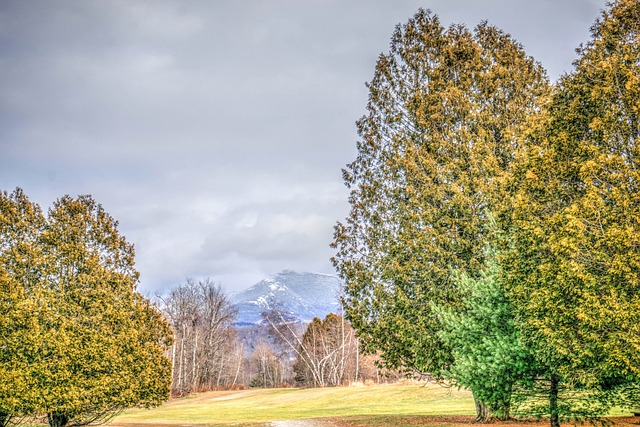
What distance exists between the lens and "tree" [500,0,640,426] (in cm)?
944

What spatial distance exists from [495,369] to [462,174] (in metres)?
7.60

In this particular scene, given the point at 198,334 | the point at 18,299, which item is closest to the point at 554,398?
the point at 18,299

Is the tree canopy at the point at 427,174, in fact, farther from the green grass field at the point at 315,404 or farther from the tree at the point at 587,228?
the green grass field at the point at 315,404

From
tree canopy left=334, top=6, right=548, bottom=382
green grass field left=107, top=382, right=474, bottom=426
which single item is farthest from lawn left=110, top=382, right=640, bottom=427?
tree canopy left=334, top=6, right=548, bottom=382

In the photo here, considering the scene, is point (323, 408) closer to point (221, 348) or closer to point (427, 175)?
point (427, 175)

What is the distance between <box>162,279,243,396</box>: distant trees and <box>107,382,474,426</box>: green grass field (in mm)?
8867

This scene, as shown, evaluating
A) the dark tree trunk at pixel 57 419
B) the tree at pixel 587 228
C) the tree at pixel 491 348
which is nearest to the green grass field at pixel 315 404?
the dark tree trunk at pixel 57 419

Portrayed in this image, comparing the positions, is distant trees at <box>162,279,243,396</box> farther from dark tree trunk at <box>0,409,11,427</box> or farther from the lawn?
dark tree trunk at <box>0,409,11,427</box>

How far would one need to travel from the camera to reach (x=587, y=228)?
10.2 metres

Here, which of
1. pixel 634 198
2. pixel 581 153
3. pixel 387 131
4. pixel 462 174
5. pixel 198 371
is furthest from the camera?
pixel 198 371

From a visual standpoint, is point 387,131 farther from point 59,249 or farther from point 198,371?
point 198,371

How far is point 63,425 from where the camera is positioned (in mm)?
18062

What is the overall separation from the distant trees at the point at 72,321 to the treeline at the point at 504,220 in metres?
8.16

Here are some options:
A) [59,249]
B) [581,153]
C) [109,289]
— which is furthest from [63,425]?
[581,153]
